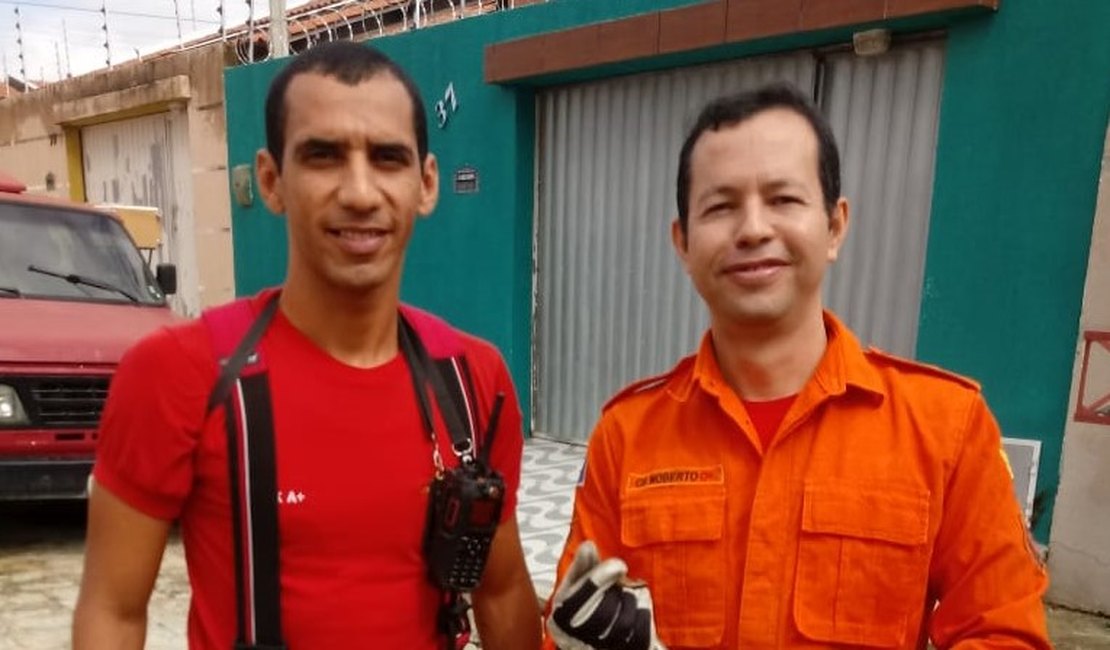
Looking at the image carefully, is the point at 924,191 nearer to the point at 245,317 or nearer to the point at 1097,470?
the point at 1097,470

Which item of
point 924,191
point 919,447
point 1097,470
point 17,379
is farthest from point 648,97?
point 919,447

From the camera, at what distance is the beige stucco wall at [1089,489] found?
3.66m

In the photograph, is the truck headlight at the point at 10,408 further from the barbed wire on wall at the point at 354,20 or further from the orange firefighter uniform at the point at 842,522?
the barbed wire on wall at the point at 354,20

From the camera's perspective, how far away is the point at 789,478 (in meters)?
1.58

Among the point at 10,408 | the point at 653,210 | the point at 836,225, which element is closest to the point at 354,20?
the point at 653,210

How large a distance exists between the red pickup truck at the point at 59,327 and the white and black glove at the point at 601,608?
3.84m

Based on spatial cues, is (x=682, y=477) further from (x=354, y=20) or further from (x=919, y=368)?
(x=354, y=20)

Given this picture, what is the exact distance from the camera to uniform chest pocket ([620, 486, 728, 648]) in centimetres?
159

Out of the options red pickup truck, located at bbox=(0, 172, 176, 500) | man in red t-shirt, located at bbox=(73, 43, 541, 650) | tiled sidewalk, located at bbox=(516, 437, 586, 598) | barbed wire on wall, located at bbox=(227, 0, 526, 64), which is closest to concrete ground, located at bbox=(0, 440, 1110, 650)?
tiled sidewalk, located at bbox=(516, 437, 586, 598)

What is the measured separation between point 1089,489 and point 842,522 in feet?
9.69

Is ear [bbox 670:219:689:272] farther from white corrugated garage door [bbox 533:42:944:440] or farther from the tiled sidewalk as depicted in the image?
white corrugated garage door [bbox 533:42:944:440]

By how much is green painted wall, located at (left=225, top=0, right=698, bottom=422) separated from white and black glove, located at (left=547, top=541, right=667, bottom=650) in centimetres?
506

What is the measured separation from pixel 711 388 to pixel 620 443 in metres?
0.24

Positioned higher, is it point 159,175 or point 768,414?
point 159,175
